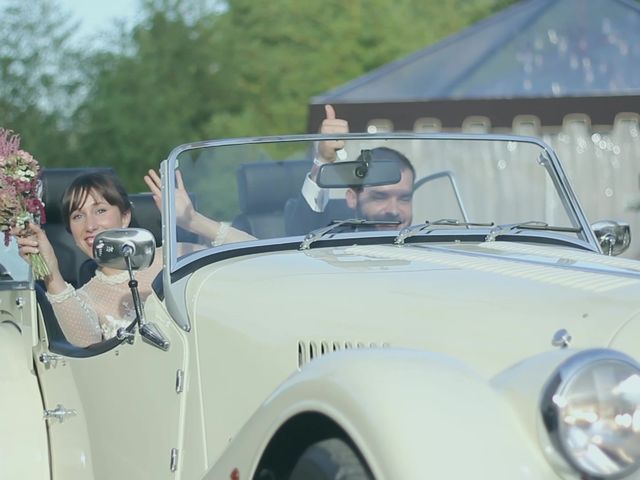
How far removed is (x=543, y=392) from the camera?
2844 millimetres

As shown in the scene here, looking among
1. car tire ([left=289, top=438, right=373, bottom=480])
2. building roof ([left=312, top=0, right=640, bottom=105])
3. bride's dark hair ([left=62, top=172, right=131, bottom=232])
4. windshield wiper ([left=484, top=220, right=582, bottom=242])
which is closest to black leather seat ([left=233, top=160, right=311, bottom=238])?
windshield wiper ([left=484, top=220, right=582, bottom=242])

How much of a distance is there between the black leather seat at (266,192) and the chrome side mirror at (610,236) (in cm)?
114

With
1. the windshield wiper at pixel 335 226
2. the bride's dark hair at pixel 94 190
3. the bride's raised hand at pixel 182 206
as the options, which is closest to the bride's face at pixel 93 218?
the bride's dark hair at pixel 94 190

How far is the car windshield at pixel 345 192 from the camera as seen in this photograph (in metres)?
4.27

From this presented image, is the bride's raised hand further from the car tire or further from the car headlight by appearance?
the car headlight

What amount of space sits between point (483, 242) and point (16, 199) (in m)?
1.74

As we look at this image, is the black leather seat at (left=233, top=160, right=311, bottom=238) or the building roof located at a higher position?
the building roof

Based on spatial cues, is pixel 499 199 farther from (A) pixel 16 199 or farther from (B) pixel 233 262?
(A) pixel 16 199

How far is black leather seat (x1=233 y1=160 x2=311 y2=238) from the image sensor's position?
4.29 metres

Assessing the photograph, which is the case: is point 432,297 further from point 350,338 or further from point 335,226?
point 335,226

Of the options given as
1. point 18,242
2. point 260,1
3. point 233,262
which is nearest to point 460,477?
point 233,262

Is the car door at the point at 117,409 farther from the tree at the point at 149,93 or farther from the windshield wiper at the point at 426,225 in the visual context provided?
the tree at the point at 149,93

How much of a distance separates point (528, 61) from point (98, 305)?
53.4 feet

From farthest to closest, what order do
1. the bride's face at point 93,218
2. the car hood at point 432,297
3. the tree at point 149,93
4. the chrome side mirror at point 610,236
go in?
the tree at point 149,93
the bride's face at point 93,218
the chrome side mirror at point 610,236
the car hood at point 432,297
